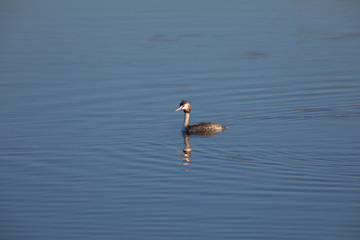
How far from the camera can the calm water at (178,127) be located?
10.7 m

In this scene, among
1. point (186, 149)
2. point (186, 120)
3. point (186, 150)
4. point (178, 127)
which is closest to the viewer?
point (186, 150)

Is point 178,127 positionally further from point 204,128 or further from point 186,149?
point 186,149

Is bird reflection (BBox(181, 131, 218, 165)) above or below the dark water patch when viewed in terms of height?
below

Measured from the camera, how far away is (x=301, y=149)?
1447 cm

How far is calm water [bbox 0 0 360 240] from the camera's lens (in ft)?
35.1

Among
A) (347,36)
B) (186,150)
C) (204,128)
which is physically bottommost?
(186,150)

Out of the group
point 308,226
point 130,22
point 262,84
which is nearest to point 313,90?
point 262,84

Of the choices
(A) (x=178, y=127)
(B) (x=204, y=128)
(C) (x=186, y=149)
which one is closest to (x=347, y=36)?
(A) (x=178, y=127)

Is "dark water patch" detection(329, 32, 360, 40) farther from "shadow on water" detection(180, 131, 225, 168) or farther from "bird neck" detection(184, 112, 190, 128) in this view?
"shadow on water" detection(180, 131, 225, 168)

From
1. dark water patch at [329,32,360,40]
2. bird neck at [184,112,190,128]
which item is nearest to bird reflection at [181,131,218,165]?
bird neck at [184,112,190,128]

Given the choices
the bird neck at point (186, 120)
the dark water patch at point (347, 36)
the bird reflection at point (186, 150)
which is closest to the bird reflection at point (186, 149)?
the bird reflection at point (186, 150)

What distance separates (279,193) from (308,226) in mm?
1641

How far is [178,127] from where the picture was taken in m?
17.6

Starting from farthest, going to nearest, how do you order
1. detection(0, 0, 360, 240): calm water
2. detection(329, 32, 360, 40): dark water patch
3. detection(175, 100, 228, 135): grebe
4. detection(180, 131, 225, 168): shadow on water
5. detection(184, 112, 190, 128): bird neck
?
detection(329, 32, 360, 40): dark water patch, detection(184, 112, 190, 128): bird neck, detection(175, 100, 228, 135): grebe, detection(180, 131, 225, 168): shadow on water, detection(0, 0, 360, 240): calm water
